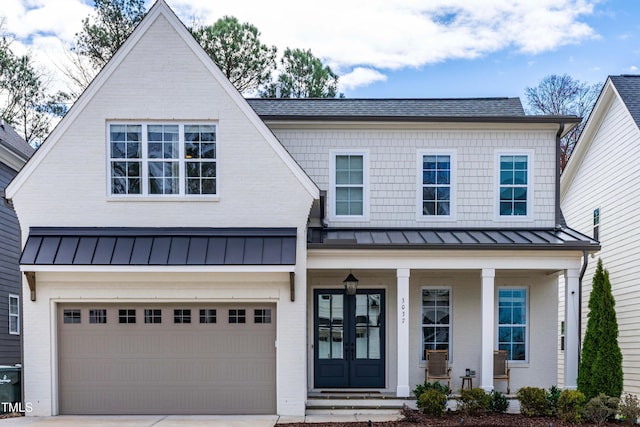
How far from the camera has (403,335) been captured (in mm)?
11453

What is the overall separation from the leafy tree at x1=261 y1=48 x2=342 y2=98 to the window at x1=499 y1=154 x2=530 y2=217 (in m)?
16.1

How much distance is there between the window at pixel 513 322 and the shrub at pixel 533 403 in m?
2.20

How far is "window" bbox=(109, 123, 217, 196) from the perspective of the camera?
11.2 meters

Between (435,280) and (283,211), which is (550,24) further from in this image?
(283,211)

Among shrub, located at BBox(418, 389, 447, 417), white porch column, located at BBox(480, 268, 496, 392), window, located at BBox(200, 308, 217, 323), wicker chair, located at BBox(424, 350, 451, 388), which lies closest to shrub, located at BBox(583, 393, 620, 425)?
white porch column, located at BBox(480, 268, 496, 392)

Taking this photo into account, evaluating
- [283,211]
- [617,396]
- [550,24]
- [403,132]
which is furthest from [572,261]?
[550,24]

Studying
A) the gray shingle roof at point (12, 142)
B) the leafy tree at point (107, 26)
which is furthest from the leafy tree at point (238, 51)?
the gray shingle roof at point (12, 142)

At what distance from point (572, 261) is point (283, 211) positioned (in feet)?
19.3

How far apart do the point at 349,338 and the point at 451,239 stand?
322 cm

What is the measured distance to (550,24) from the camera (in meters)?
20.1

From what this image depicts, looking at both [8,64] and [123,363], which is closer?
[123,363]

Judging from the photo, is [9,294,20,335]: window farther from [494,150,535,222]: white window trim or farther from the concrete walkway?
[494,150,535,222]: white window trim

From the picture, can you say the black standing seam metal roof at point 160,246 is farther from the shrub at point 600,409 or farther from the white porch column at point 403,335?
the shrub at point 600,409

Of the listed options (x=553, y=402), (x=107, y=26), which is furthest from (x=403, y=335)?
(x=107, y=26)
